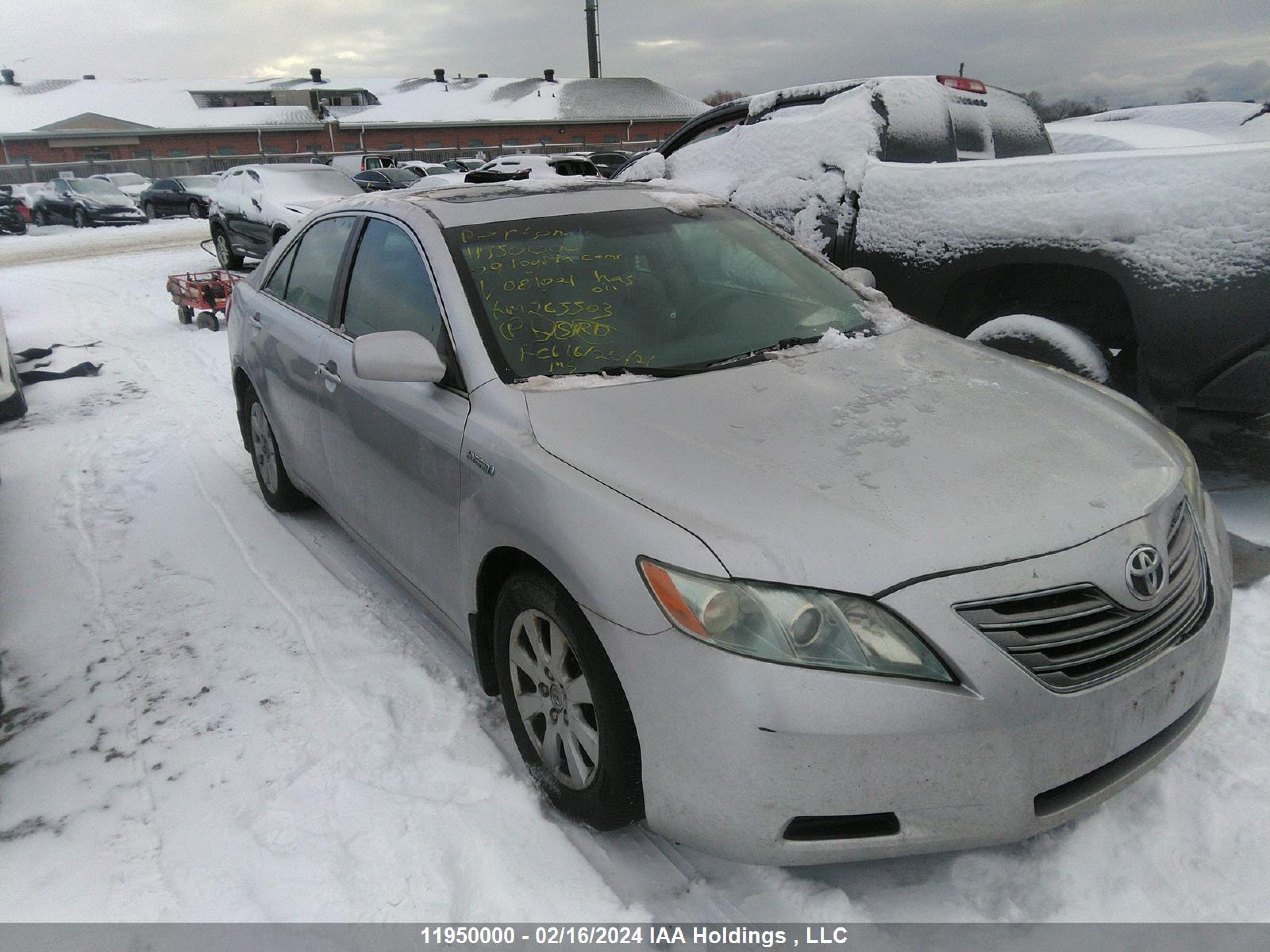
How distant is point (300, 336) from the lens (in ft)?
13.0

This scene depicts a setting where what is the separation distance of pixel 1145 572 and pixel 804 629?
82cm

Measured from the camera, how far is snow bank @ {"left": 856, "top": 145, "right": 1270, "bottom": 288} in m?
3.67

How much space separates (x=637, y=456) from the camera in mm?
2279

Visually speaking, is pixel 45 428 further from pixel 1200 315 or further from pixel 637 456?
pixel 1200 315

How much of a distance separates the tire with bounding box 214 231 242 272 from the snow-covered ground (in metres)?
10.9

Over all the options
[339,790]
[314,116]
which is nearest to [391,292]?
[339,790]

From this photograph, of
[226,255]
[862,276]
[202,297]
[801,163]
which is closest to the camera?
[862,276]

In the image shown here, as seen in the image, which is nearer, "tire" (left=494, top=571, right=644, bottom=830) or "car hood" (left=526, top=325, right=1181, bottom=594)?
"car hood" (left=526, top=325, right=1181, bottom=594)

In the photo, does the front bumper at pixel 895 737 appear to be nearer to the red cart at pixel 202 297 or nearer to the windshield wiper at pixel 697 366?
the windshield wiper at pixel 697 366

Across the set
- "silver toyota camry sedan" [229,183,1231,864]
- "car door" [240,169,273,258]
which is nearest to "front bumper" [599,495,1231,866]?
"silver toyota camry sedan" [229,183,1231,864]

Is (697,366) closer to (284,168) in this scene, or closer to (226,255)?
(226,255)

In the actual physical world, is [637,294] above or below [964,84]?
below

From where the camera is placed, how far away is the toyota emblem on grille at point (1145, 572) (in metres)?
2.04

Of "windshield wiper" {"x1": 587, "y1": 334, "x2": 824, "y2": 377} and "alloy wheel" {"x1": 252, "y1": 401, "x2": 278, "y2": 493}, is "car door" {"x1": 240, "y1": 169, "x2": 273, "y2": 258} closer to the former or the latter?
"alloy wheel" {"x1": 252, "y1": 401, "x2": 278, "y2": 493}
